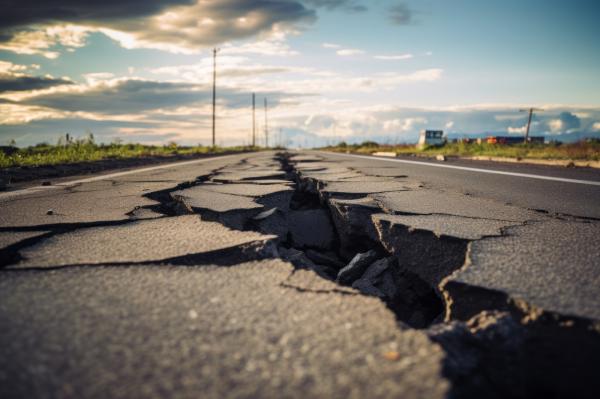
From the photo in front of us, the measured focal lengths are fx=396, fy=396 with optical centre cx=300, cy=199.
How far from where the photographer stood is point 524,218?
247cm

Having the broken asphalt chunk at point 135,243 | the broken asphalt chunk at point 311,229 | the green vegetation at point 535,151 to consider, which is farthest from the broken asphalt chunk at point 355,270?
the green vegetation at point 535,151

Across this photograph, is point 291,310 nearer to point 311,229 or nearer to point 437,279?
point 437,279

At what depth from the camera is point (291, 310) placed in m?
1.12

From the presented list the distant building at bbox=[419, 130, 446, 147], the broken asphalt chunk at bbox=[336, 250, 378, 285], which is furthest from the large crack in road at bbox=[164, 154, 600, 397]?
the distant building at bbox=[419, 130, 446, 147]

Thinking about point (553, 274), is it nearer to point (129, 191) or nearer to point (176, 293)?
point (176, 293)

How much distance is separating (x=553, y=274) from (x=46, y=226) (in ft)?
8.14

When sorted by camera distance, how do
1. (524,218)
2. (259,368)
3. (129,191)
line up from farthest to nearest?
(129,191), (524,218), (259,368)

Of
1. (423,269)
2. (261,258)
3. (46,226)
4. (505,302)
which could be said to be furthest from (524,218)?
(46,226)

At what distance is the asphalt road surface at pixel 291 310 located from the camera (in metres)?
0.82

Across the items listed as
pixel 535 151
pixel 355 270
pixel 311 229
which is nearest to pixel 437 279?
pixel 355 270

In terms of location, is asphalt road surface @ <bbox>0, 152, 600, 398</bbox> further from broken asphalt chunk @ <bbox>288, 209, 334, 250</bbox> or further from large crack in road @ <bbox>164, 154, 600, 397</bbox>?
broken asphalt chunk @ <bbox>288, 209, 334, 250</bbox>

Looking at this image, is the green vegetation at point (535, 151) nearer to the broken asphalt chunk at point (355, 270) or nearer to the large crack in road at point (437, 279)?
the large crack in road at point (437, 279)

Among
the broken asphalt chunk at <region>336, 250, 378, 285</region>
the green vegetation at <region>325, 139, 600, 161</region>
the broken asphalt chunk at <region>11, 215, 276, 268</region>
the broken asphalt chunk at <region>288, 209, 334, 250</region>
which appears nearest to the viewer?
the broken asphalt chunk at <region>11, 215, 276, 268</region>

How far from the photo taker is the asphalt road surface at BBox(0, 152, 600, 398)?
2.69 feet
